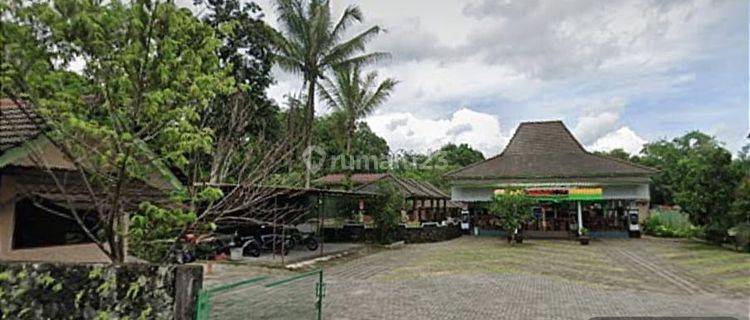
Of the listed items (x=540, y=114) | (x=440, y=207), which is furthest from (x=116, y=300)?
(x=540, y=114)

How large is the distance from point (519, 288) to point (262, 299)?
304 inches

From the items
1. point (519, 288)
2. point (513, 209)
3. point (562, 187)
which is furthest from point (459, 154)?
point (519, 288)

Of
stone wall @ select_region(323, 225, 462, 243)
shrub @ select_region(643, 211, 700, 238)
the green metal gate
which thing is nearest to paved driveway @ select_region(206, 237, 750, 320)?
the green metal gate

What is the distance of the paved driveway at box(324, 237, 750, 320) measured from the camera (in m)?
9.07

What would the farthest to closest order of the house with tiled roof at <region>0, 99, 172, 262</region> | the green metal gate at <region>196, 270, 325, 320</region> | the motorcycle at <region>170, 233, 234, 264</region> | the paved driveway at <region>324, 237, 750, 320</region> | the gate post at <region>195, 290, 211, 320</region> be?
the motorcycle at <region>170, 233, 234, 264</region>
the paved driveway at <region>324, 237, 750, 320</region>
the house with tiled roof at <region>0, 99, 172, 262</region>
the green metal gate at <region>196, 270, 325, 320</region>
the gate post at <region>195, 290, 211, 320</region>

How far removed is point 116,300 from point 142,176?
138cm

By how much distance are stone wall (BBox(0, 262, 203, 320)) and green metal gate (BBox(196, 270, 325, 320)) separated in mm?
188

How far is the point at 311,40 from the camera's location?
1827 cm

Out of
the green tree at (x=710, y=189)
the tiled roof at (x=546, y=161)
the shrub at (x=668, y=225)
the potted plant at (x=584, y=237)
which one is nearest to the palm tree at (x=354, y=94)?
the tiled roof at (x=546, y=161)

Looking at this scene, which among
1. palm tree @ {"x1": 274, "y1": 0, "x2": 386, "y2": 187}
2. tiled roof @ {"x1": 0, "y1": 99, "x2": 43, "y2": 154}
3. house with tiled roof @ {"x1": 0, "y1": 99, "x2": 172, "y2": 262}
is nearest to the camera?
house with tiled roof @ {"x1": 0, "y1": 99, "x2": 172, "y2": 262}

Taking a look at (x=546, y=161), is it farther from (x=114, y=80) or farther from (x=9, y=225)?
(x=114, y=80)

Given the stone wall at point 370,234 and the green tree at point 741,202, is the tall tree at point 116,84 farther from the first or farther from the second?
the green tree at point 741,202

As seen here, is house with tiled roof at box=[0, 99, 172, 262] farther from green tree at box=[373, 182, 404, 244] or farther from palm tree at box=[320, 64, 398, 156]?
palm tree at box=[320, 64, 398, 156]

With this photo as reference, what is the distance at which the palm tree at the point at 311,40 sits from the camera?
719 inches
